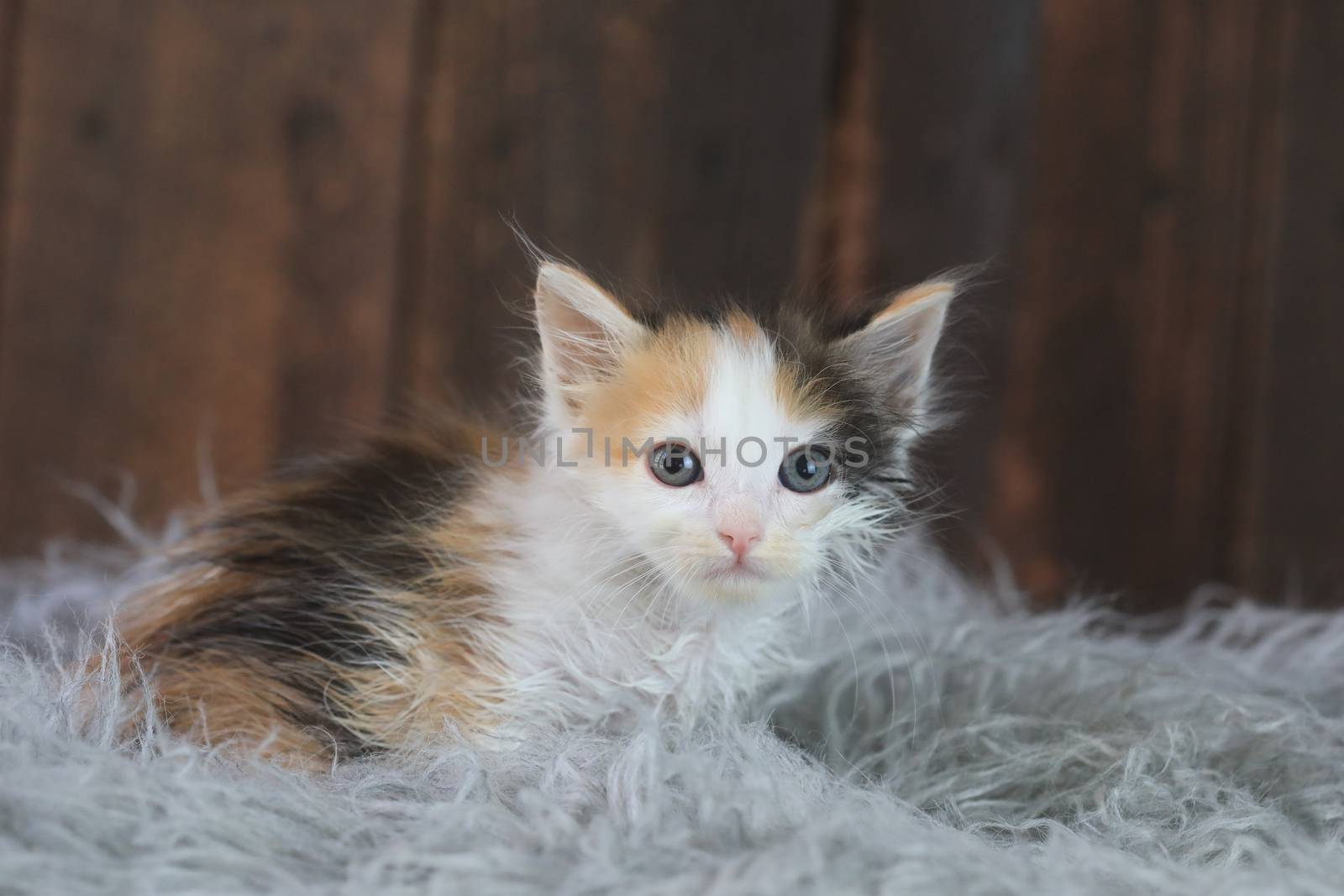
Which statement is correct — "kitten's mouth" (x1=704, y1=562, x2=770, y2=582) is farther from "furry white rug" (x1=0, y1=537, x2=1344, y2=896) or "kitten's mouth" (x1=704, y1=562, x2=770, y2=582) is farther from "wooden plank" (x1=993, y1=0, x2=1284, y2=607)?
"wooden plank" (x1=993, y1=0, x2=1284, y2=607)

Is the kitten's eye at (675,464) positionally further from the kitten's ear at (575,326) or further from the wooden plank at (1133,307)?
the wooden plank at (1133,307)

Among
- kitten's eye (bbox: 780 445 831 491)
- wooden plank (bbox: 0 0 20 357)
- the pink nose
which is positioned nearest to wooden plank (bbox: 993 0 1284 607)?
kitten's eye (bbox: 780 445 831 491)

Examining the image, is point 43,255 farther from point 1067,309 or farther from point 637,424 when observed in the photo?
point 1067,309

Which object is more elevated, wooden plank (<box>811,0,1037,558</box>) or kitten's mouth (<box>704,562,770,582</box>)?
wooden plank (<box>811,0,1037,558</box>)

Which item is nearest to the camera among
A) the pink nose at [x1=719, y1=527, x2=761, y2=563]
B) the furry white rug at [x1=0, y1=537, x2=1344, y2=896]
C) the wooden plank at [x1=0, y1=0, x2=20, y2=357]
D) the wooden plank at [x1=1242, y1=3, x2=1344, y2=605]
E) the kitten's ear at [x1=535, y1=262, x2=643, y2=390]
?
the furry white rug at [x1=0, y1=537, x2=1344, y2=896]

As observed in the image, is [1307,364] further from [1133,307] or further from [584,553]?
[584,553]

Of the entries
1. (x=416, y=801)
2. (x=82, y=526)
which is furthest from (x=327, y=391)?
(x=416, y=801)

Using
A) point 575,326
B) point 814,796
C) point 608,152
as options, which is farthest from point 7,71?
point 814,796
